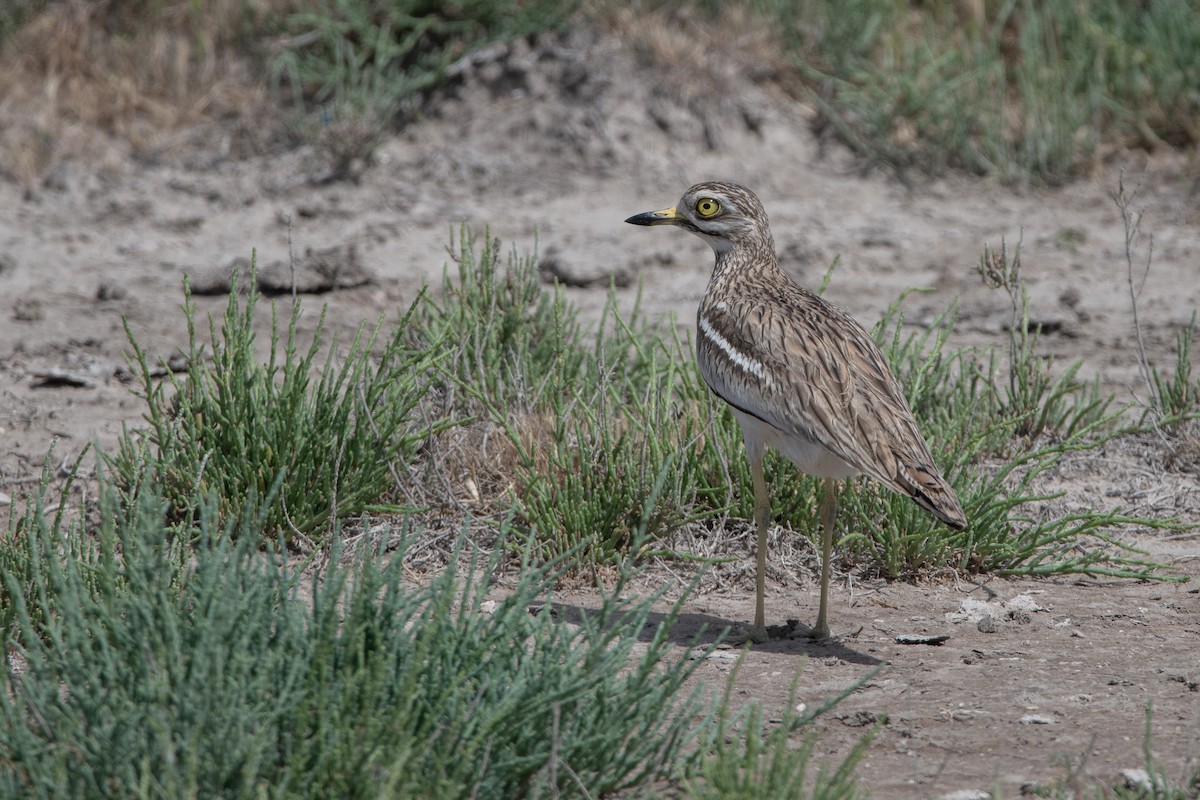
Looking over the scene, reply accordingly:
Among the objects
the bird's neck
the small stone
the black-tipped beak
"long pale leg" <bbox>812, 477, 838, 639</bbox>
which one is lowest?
the small stone

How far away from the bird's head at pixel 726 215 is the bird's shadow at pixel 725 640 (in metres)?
1.35

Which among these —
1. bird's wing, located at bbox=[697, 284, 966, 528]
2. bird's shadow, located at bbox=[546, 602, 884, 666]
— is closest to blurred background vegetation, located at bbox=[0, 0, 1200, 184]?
bird's wing, located at bbox=[697, 284, 966, 528]

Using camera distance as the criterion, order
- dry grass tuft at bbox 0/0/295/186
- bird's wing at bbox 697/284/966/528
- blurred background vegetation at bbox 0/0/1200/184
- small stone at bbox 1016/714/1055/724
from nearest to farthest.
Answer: small stone at bbox 1016/714/1055/724 → bird's wing at bbox 697/284/966/528 → blurred background vegetation at bbox 0/0/1200/184 → dry grass tuft at bbox 0/0/295/186

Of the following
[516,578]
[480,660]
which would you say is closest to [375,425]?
[516,578]

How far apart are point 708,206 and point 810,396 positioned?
44.1 inches

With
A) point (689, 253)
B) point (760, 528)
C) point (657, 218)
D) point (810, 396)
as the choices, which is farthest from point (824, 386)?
point (689, 253)

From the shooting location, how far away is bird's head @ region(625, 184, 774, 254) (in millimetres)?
5133

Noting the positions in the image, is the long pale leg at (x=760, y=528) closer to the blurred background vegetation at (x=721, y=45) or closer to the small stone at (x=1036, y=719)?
the small stone at (x=1036, y=719)

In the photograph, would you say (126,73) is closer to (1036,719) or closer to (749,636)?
(749,636)

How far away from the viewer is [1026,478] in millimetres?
4965

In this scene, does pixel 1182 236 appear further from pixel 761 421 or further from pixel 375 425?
pixel 375 425

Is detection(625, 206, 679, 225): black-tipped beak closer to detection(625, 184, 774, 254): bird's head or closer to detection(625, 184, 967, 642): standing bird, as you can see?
detection(625, 184, 774, 254): bird's head

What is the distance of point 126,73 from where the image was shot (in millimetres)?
9203

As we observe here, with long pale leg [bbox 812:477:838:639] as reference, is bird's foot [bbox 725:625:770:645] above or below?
below
